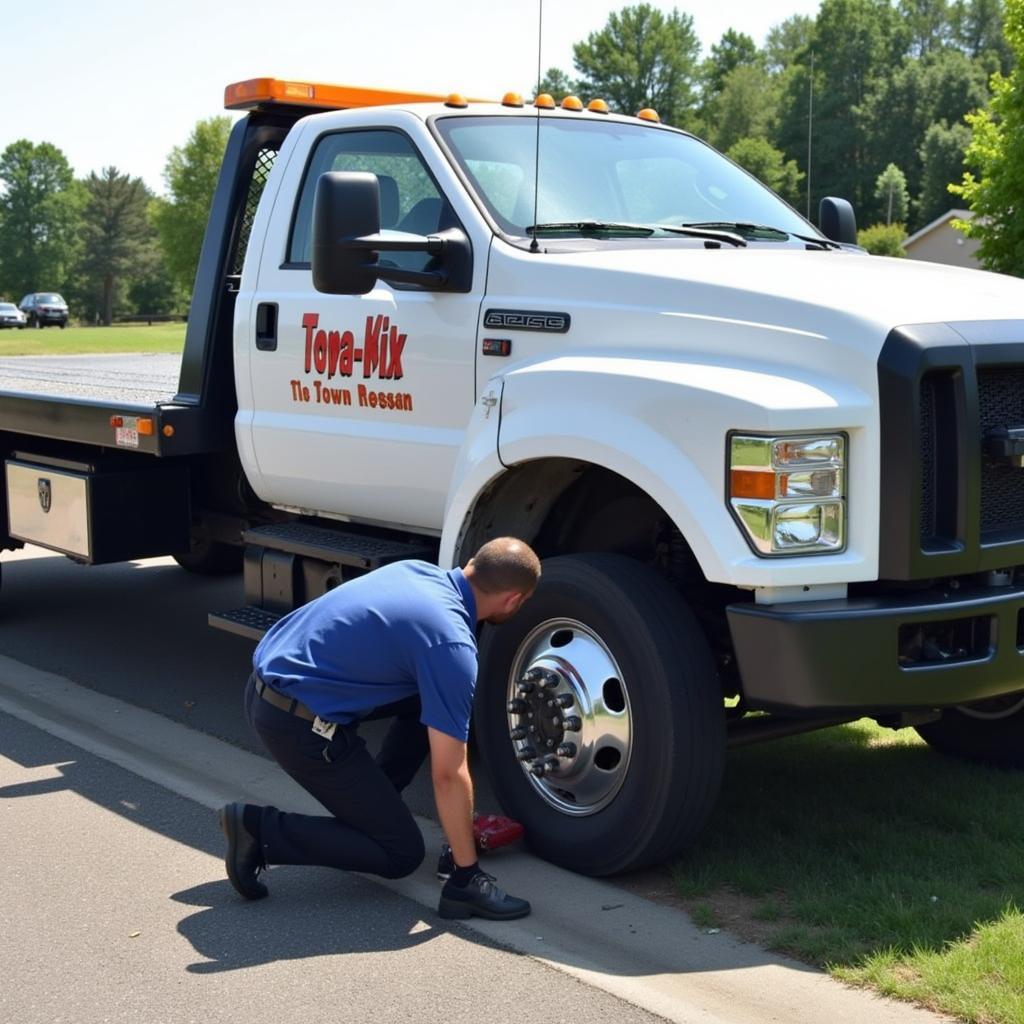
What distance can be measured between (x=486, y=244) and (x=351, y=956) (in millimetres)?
2447

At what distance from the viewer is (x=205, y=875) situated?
4.89 metres

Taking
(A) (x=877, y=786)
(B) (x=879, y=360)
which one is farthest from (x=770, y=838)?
(B) (x=879, y=360)

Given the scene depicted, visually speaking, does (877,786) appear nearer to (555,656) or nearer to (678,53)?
(555,656)

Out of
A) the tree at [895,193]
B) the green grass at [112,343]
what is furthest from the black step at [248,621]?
the tree at [895,193]

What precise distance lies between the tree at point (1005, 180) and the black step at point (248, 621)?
21648mm

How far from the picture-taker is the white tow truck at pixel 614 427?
425cm

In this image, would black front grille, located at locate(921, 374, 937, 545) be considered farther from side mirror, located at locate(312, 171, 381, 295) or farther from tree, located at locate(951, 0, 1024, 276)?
tree, located at locate(951, 0, 1024, 276)

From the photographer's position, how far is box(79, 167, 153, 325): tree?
105 m

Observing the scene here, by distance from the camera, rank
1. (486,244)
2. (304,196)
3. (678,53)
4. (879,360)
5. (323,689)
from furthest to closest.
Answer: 1. (678,53)
2. (304,196)
3. (486,244)
4. (323,689)
5. (879,360)

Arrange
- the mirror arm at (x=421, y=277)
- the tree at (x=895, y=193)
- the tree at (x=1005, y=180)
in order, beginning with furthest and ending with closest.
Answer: the tree at (x=895, y=193) < the tree at (x=1005, y=180) < the mirror arm at (x=421, y=277)

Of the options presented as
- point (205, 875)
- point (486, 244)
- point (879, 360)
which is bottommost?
point (205, 875)

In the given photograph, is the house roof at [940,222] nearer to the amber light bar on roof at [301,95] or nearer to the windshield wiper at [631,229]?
the amber light bar on roof at [301,95]

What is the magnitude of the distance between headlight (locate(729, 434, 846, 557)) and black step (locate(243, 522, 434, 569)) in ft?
5.87

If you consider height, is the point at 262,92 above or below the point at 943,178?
below
